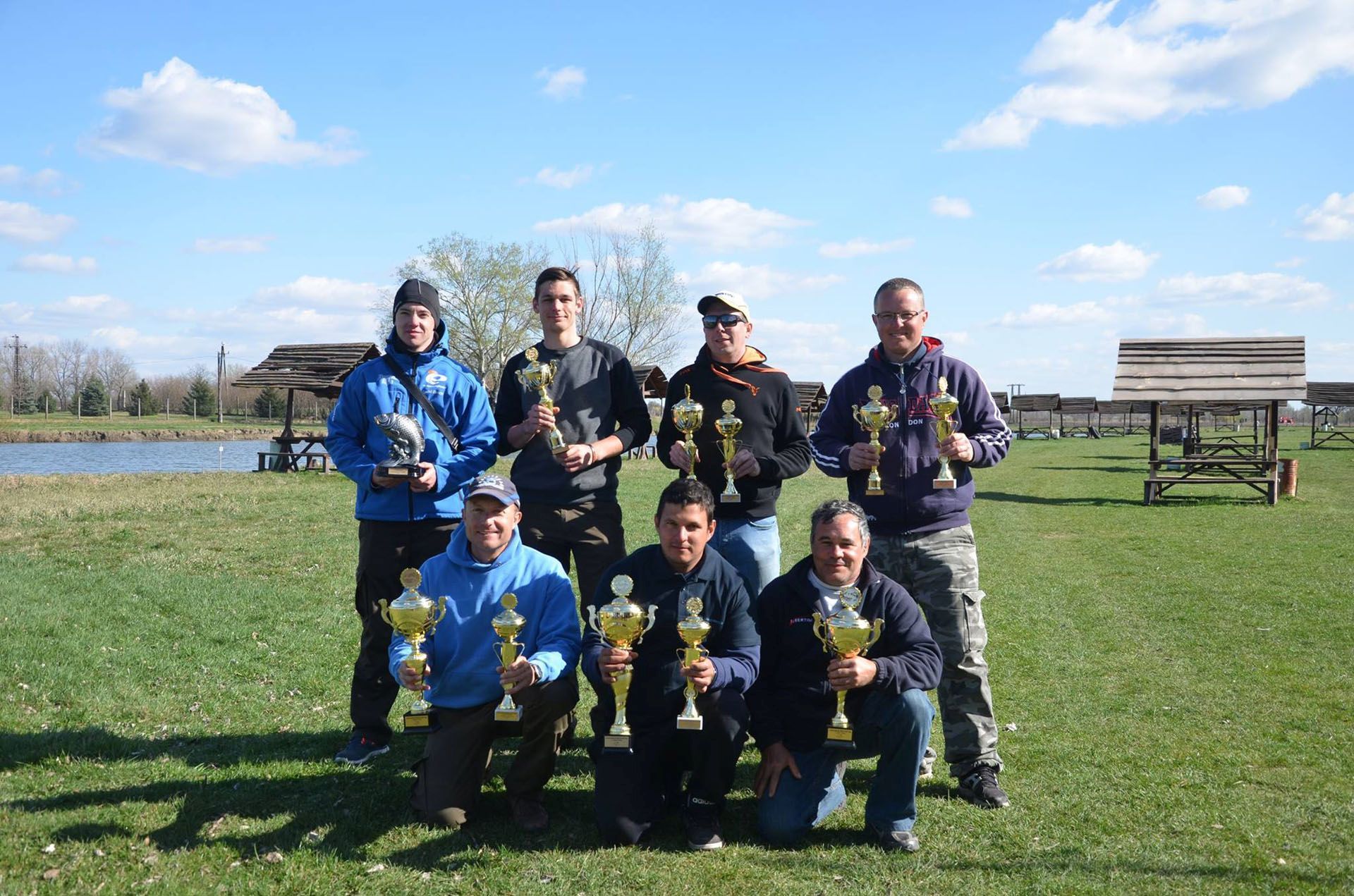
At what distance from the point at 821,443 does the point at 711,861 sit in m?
2.25

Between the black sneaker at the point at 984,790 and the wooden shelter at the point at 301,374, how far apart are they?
1018 inches

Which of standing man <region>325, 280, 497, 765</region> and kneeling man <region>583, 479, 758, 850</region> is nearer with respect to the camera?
kneeling man <region>583, 479, 758, 850</region>

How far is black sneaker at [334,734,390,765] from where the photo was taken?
5.29 meters

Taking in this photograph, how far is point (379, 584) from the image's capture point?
5.29 metres

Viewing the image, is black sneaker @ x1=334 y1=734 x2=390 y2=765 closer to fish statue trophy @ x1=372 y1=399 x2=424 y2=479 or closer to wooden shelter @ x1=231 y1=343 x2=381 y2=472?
fish statue trophy @ x1=372 y1=399 x2=424 y2=479

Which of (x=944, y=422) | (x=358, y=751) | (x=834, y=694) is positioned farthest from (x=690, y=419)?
(x=358, y=751)

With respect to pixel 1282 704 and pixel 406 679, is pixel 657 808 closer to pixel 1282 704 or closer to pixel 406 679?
pixel 406 679

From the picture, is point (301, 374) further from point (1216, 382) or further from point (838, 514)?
point (838, 514)

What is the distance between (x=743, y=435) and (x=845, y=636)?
140 cm

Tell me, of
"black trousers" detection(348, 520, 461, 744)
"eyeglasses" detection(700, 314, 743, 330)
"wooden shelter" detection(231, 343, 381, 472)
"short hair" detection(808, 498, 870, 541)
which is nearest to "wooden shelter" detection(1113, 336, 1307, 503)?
"eyeglasses" detection(700, 314, 743, 330)

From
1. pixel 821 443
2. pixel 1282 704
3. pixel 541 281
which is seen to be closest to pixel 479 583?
pixel 541 281

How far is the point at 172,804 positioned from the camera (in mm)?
4613

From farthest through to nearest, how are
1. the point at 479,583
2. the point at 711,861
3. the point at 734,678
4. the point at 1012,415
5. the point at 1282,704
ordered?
the point at 1012,415
the point at 1282,704
the point at 479,583
the point at 734,678
the point at 711,861

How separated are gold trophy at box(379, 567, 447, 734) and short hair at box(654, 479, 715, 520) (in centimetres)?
112
